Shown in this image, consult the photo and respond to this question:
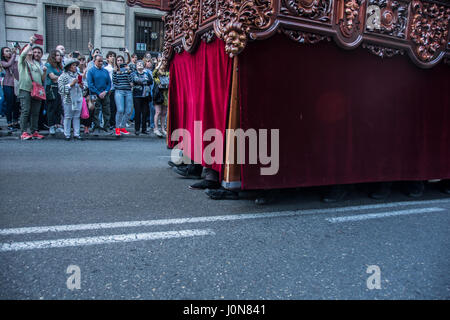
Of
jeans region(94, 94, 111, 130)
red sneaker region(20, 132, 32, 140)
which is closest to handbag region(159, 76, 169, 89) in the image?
jeans region(94, 94, 111, 130)

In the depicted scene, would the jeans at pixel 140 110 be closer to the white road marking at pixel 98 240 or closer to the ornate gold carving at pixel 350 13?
the ornate gold carving at pixel 350 13

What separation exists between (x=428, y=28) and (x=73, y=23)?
46.0 feet

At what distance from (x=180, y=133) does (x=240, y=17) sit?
243cm

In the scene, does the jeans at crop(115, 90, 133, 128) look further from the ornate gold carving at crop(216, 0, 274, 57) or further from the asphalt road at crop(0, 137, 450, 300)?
the ornate gold carving at crop(216, 0, 274, 57)

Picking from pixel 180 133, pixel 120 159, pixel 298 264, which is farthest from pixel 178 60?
pixel 298 264

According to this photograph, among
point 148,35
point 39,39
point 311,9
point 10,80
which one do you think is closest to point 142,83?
point 39,39

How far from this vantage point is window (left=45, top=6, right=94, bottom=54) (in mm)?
14211

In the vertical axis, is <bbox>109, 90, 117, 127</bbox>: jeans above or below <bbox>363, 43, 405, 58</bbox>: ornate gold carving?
below

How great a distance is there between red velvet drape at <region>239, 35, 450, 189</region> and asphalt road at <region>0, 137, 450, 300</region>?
1.32ft

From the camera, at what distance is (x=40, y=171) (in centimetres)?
486

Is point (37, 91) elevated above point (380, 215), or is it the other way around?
point (37, 91)

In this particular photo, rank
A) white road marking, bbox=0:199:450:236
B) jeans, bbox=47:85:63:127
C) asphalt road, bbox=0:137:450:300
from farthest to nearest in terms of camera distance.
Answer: jeans, bbox=47:85:63:127
white road marking, bbox=0:199:450:236
asphalt road, bbox=0:137:450:300

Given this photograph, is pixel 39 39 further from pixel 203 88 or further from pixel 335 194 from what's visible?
pixel 335 194

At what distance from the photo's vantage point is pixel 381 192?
4324 millimetres
